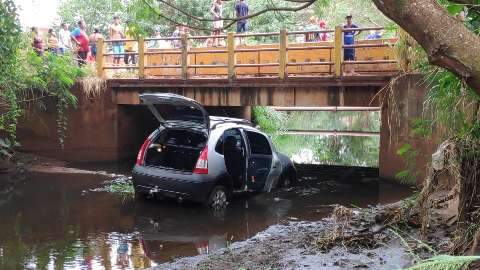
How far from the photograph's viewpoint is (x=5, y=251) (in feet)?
21.2

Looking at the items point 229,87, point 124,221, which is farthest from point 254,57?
point 124,221

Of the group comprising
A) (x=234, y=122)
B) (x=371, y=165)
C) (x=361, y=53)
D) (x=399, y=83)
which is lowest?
(x=371, y=165)

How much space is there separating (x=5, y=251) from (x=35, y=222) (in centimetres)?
Answer: 165

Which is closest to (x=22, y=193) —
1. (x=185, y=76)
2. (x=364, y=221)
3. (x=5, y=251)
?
(x=5, y=251)

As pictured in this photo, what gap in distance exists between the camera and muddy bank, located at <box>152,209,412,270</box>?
16.6ft

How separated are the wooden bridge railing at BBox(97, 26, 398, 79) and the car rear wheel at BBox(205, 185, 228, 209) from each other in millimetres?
4514

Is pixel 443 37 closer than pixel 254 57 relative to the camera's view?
Yes

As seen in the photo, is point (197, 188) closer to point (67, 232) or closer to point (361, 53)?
point (67, 232)

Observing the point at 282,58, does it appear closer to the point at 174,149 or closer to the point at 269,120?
the point at 174,149

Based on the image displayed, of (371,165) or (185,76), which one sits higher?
(185,76)

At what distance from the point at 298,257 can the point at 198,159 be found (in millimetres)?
3445

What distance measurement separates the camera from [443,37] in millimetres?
2615

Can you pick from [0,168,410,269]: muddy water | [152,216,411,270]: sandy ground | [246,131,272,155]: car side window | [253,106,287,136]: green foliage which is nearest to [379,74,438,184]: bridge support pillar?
[0,168,410,269]: muddy water

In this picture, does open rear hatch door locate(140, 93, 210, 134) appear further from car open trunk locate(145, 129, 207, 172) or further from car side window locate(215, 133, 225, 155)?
car side window locate(215, 133, 225, 155)
